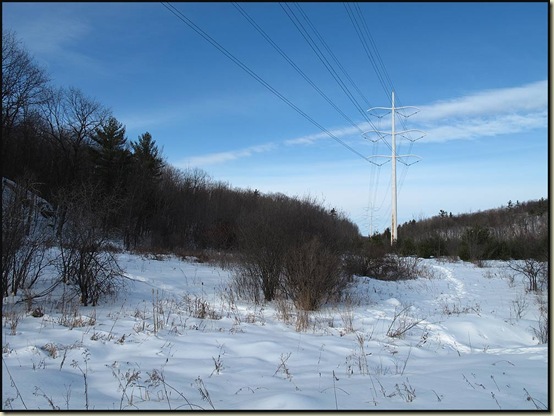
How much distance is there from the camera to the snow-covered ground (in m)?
4.03

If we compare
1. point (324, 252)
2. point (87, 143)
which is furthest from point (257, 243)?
point (87, 143)

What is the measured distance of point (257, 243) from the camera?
453 inches

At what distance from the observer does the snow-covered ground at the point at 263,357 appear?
403 centimetres

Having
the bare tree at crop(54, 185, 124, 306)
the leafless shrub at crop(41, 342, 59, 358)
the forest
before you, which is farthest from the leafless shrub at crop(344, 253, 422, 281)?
the leafless shrub at crop(41, 342, 59, 358)

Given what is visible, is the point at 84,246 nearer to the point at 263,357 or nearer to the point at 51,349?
the point at 51,349

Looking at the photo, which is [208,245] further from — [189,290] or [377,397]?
[377,397]

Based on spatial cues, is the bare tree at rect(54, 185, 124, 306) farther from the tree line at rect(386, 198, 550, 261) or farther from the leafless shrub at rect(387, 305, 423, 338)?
the tree line at rect(386, 198, 550, 261)

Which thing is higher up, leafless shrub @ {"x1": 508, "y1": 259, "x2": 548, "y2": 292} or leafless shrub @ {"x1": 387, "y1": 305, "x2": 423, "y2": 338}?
leafless shrub @ {"x1": 508, "y1": 259, "x2": 548, "y2": 292}

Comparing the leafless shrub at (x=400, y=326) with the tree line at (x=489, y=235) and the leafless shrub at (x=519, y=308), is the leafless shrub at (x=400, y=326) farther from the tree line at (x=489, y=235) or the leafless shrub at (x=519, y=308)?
the tree line at (x=489, y=235)

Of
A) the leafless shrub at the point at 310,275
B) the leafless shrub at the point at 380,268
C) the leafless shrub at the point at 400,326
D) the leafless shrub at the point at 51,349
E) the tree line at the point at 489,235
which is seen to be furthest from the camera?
the tree line at the point at 489,235

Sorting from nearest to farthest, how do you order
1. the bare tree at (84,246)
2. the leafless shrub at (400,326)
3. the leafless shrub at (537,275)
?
the leafless shrub at (400,326) → the bare tree at (84,246) → the leafless shrub at (537,275)

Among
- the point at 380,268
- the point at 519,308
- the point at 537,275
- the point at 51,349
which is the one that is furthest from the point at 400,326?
the point at 380,268

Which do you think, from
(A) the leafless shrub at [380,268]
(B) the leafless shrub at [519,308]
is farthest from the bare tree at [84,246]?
(A) the leafless shrub at [380,268]

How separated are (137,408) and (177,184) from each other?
152 feet
